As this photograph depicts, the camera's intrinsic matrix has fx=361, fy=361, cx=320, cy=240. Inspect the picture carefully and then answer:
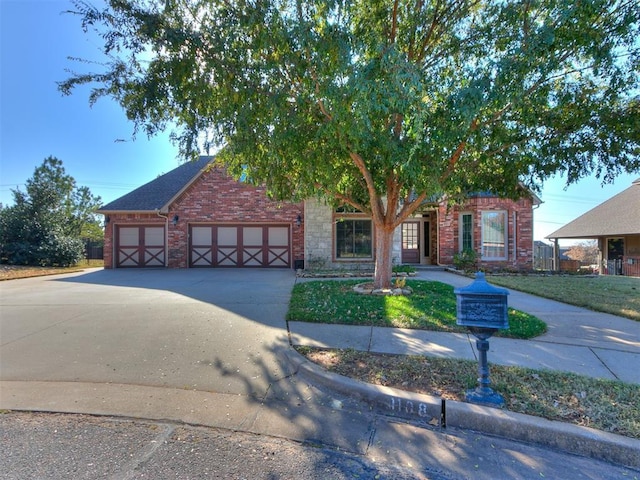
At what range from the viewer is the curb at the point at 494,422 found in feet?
9.19

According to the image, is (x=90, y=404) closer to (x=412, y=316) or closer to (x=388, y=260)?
(x=412, y=316)

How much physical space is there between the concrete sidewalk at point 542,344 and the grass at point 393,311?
0.74 ft

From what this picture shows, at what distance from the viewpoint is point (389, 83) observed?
186 inches

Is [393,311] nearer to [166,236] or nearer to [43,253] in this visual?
[166,236]

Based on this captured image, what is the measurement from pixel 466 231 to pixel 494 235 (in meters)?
1.18

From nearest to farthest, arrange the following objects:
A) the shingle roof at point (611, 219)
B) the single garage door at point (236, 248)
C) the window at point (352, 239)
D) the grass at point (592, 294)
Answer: the grass at point (592, 294) < the window at point (352, 239) < the single garage door at point (236, 248) < the shingle roof at point (611, 219)

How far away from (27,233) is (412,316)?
22946 millimetres

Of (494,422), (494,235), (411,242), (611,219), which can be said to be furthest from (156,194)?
(611,219)

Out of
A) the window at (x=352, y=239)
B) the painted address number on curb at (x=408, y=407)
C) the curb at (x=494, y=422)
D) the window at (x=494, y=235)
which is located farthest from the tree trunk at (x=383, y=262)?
the window at (x=494, y=235)

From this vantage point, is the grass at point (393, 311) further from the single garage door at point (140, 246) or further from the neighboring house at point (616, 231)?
the neighboring house at point (616, 231)

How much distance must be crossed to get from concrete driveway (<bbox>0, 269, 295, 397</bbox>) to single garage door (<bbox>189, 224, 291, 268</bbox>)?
7.56 metres

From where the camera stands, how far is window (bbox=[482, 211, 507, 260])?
1605 cm

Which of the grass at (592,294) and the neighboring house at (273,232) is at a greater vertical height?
the neighboring house at (273,232)

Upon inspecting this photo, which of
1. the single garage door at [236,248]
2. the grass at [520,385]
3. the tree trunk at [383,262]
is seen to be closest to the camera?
the grass at [520,385]
